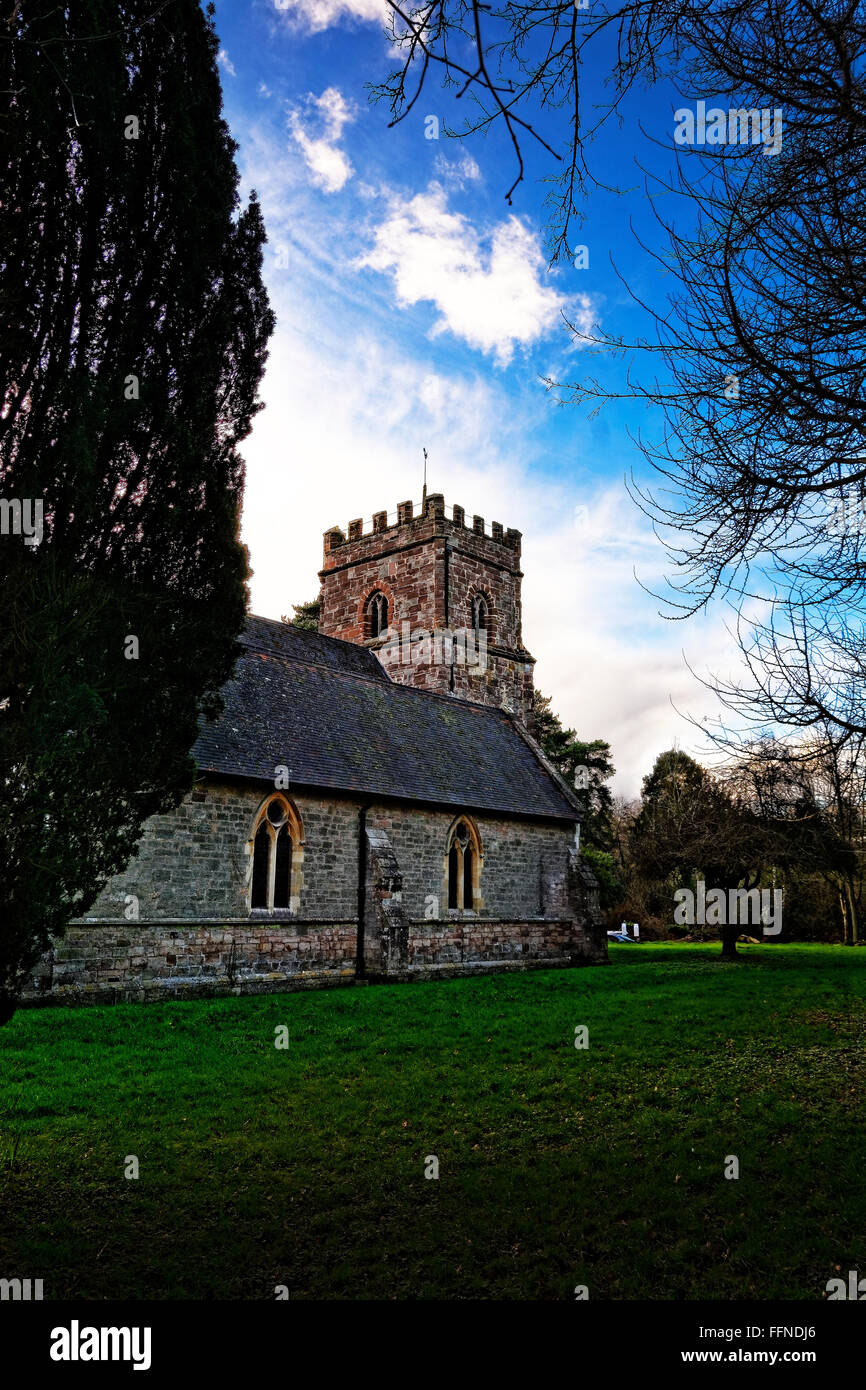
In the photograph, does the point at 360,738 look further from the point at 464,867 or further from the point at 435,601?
the point at 435,601

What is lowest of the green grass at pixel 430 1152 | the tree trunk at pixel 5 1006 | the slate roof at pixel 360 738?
the green grass at pixel 430 1152

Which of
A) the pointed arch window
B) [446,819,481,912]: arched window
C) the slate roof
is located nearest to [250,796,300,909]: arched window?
the slate roof

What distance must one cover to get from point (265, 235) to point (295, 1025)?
370 inches

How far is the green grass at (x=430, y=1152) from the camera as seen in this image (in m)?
4.43

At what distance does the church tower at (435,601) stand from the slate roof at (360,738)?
5079 mm

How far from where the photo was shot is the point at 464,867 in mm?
20250

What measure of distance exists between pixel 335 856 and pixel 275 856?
1425 millimetres

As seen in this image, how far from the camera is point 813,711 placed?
5.23 meters

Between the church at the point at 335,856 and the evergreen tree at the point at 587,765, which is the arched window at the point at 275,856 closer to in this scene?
the church at the point at 335,856

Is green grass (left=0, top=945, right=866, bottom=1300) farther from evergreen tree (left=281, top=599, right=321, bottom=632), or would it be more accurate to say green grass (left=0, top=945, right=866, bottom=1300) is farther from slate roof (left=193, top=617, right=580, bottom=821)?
evergreen tree (left=281, top=599, right=321, bottom=632)

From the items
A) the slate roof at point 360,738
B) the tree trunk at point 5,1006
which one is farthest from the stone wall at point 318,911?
the tree trunk at point 5,1006

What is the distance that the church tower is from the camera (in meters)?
31.2

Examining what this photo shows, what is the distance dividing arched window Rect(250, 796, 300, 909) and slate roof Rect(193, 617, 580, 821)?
794 millimetres
